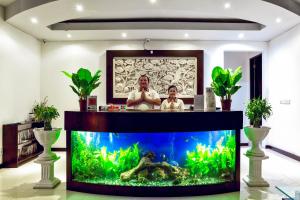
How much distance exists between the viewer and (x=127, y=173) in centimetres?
394

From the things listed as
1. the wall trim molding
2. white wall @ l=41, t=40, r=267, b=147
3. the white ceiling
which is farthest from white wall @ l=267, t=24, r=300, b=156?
Result: white wall @ l=41, t=40, r=267, b=147

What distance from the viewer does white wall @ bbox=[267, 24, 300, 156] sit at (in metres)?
6.43

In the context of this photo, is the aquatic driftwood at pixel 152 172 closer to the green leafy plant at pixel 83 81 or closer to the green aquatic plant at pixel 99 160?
the green aquatic plant at pixel 99 160

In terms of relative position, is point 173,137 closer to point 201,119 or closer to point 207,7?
point 201,119

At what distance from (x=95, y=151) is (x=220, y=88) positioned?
1932mm

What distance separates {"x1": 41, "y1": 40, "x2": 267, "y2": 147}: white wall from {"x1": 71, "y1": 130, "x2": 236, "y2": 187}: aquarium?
380cm

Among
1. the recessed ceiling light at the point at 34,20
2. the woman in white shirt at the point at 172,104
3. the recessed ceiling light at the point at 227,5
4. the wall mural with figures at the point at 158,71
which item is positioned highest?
the recessed ceiling light at the point at 227,5

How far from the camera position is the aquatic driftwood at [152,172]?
153 inches

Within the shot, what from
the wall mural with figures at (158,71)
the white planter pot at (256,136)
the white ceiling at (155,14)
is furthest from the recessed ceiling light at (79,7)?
the white planter pot at (256,136)

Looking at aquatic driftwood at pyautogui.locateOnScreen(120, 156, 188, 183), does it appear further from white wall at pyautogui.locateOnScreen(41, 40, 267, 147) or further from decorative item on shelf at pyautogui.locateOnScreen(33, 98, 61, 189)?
white wall at pyautogui.locateOnScreen(41, 40, 267, 147)

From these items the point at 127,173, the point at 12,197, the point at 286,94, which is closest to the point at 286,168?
the point at 286,94

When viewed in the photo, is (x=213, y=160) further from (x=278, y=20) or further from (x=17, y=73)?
(x=17, y=73)

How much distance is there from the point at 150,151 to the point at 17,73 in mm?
4052

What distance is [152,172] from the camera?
392 cm
